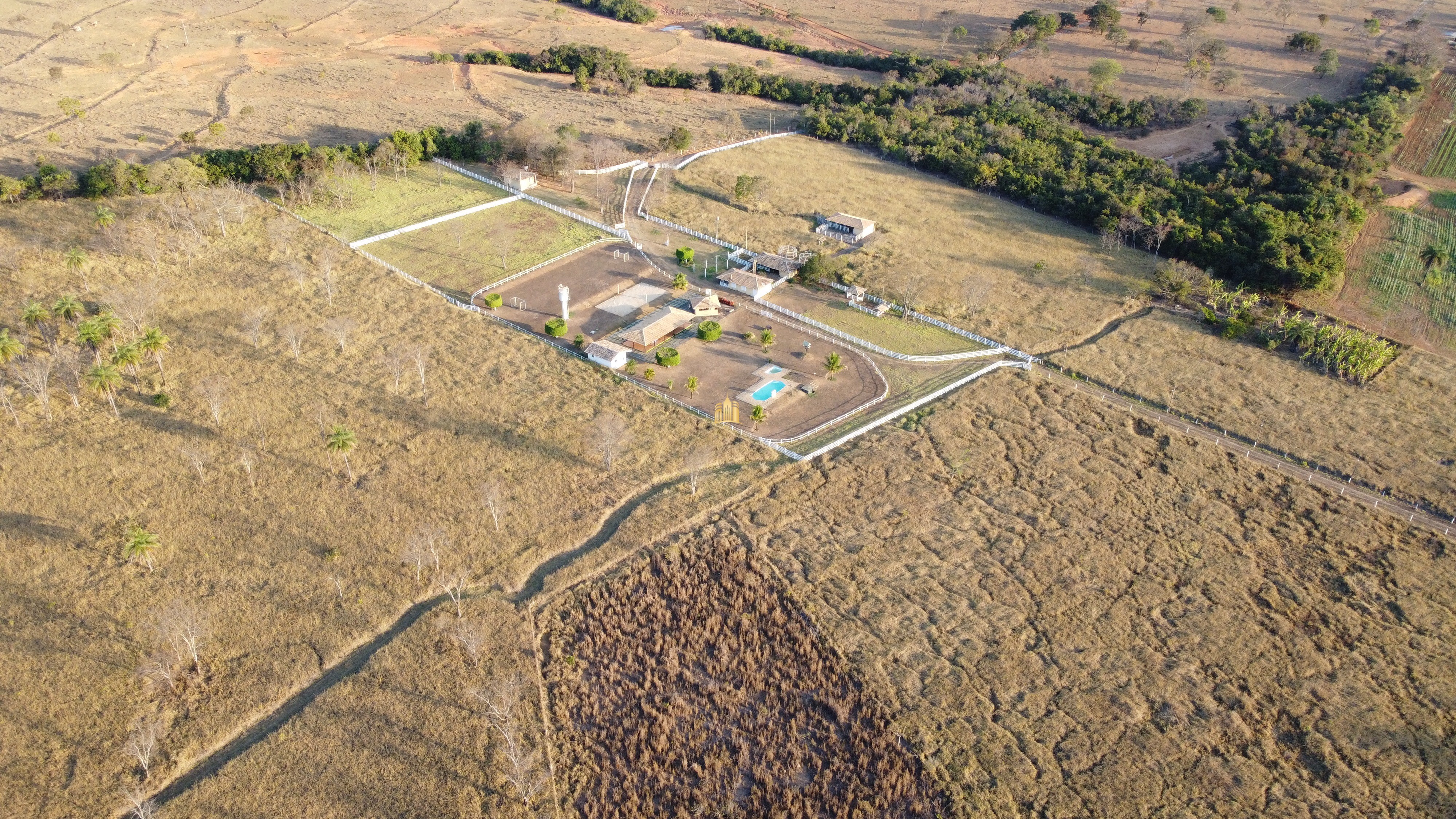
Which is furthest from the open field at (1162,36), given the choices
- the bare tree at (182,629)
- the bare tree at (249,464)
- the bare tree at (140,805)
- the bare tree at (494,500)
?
the bare tree at (140,805)

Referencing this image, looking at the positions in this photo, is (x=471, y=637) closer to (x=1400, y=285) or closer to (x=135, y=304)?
(x=135, y=304)

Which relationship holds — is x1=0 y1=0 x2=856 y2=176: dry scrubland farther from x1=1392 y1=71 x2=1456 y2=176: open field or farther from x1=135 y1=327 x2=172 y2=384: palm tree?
x1=1392 y1=71 x2=1456 y2=176: open field

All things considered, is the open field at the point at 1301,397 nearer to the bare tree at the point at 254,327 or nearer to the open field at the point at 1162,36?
the bare tree at the point at 254,327

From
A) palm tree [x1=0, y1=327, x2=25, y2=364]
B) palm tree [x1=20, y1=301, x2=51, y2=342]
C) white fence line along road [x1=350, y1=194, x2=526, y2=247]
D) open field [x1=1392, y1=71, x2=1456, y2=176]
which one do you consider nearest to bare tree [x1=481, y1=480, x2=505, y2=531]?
palm tree [x1=0, y1=327, x2=25, y2=364]

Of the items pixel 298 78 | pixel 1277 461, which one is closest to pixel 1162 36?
pixel 1277 461

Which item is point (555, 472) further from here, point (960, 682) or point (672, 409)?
point (960, 682)

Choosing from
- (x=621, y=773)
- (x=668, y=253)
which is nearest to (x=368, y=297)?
(x=668, y=253)
